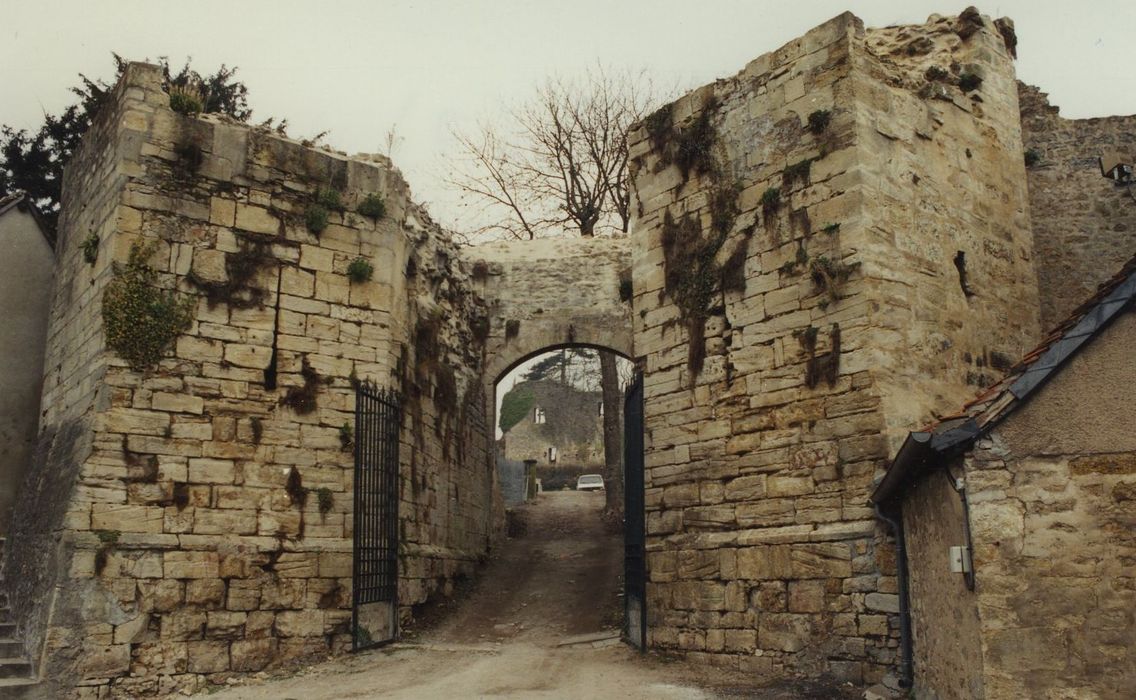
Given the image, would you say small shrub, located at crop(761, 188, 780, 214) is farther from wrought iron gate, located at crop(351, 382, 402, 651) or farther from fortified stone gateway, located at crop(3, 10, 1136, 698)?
wrought iron gate, located at crop(351, 382, 402, 651)

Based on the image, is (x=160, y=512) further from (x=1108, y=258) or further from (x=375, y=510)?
(x=1108, y=258)

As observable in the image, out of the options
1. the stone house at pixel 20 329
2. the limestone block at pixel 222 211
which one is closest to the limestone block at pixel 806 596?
the limestone block at pixel 222 211

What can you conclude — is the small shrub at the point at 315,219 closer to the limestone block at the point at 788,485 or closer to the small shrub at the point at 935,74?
the limestone block at the point at 788,485

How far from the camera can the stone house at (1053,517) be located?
5.58 meters

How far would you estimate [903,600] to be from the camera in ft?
24.8

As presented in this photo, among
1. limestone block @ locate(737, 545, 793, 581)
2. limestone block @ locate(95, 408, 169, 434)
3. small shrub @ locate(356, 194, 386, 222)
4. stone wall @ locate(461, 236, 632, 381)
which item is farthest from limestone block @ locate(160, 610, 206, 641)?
stone wall @ locate(461, 236, 632, 381)

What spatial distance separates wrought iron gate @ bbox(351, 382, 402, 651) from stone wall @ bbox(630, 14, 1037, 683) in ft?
8.49

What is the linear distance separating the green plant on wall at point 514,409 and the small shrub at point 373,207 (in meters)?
30.5

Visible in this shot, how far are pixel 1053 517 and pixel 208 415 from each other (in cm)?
692

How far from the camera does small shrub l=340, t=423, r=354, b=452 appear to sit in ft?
32.5

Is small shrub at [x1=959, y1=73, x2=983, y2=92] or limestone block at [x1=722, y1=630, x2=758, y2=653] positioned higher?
small shrub at [x1=959, y1=73, x2=983, y2=92]

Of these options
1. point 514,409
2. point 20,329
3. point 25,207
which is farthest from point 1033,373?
point 514,409

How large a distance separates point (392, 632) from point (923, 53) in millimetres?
7505

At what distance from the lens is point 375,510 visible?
1007cm
